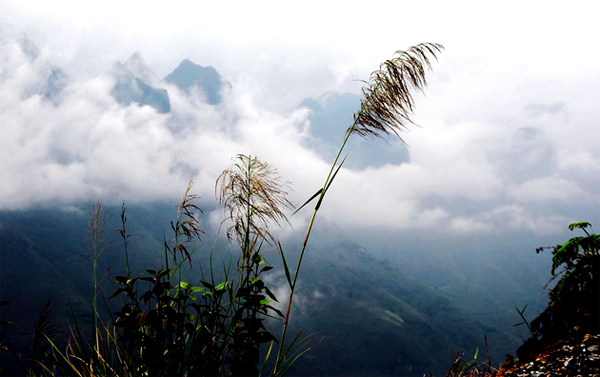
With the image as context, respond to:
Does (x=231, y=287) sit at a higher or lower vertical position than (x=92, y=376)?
higher

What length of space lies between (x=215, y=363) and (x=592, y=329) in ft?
11.9

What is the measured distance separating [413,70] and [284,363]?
2340mm

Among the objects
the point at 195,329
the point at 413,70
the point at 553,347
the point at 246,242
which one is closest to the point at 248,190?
the point at 246,242

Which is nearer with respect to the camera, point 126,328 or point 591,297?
point 126,328

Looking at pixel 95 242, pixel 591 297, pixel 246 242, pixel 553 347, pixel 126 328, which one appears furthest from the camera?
pixel 591 297

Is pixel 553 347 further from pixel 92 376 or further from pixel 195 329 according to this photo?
pixel 92 376

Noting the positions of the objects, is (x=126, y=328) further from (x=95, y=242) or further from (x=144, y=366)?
(x=95, y=242)

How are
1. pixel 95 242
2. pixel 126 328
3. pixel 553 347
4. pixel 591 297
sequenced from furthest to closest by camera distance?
pixel 591 297 → pixel 553 347 → pixel 95 242 → pixel 126 328

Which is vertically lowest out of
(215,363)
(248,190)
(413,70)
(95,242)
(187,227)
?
(215,363)

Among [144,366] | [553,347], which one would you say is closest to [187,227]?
[144,366]

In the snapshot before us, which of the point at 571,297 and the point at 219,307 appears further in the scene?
the point at 571,297

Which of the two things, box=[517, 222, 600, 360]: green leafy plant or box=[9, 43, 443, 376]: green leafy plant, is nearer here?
box=[9, 43, 443, 376]: green leafy plant

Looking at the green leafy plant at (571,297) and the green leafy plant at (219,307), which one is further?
the green leafy plant at (571,297)

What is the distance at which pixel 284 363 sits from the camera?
104 inches
